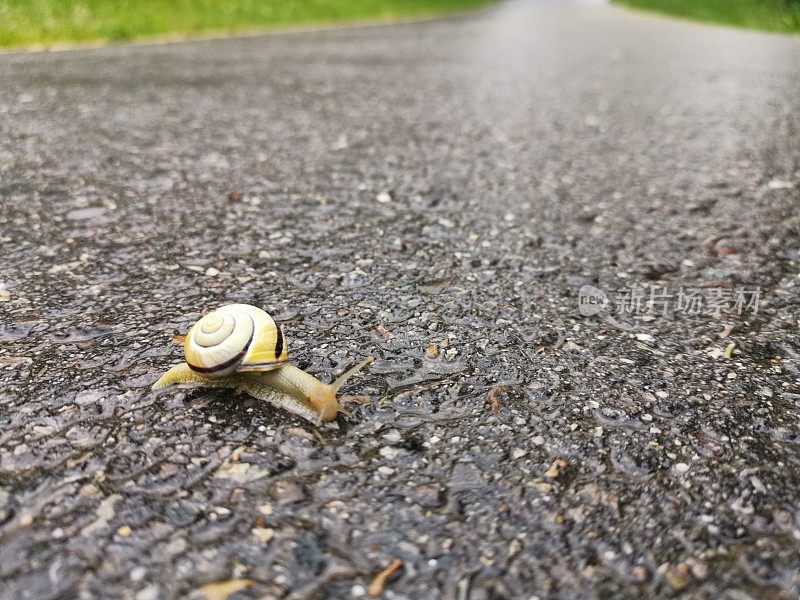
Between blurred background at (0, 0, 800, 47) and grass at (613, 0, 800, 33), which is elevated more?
blurred background at (0, 0, 800, 47)

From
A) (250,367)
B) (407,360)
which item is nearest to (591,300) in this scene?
(407,360)

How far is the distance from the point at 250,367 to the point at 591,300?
3.91 ft

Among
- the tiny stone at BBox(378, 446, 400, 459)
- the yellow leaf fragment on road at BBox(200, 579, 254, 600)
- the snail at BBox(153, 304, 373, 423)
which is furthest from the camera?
the snail at BBox(153, 304, 373, 423)

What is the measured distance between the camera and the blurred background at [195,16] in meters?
8.15

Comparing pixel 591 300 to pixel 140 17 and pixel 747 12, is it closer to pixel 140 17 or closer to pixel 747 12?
pixel 140 17

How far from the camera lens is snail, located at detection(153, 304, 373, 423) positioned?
5.23ft

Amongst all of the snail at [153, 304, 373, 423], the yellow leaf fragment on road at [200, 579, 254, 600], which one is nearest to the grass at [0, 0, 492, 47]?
the snail at [153, 304, 373, 423]

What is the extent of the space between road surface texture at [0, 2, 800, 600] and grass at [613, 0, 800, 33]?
8576mm

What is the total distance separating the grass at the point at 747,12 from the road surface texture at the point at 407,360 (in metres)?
8.58

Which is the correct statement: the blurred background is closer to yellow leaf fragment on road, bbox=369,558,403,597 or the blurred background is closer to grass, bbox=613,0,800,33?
grass, bbox=613,0,800,33

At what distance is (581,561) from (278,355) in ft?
2.77

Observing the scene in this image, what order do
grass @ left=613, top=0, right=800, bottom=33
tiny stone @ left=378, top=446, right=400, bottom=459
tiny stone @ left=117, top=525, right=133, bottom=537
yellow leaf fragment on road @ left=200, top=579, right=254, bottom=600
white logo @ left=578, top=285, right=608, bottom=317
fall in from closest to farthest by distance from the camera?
yellow leaf fragment on road @ left=200, top=579, right=254, bottom=600 → tiny stone @ left=117, top=525, right=133, bottom=537 → tiny stone @ left=378, top=446, right=400, bottom=459 → white logo @ left=578, top=285, right=608, bottom=317 → grass @ left=613, top=0, right=800, bottom=33

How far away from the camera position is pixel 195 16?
10.6 m

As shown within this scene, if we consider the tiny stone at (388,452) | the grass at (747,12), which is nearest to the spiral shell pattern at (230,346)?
the tiny stone at (388,452)
